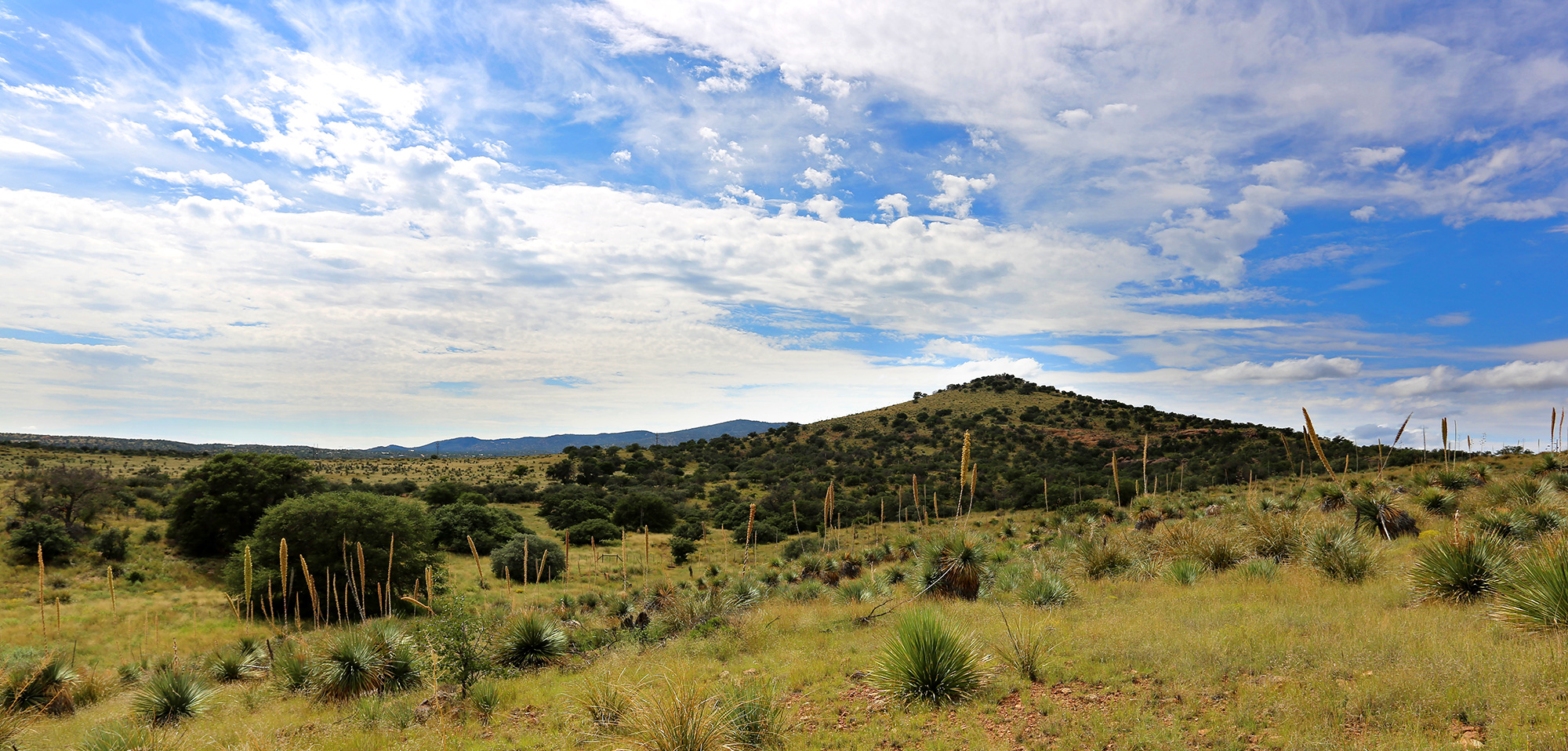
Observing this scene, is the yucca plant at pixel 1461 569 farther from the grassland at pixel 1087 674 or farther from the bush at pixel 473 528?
the bush at pixel 473 528

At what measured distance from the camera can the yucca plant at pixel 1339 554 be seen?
10.3 m

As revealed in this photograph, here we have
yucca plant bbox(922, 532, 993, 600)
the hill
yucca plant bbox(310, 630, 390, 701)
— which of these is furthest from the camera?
the hill

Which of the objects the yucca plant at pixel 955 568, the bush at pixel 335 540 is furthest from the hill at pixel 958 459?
the bush at pixel 335 540

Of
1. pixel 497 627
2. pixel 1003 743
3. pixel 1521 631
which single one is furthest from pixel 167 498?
pixel 1521 631

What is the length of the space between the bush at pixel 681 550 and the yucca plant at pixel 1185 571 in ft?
80.8

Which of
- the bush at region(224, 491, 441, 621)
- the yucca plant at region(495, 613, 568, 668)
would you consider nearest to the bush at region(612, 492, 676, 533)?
the bush at region(224, 491, 441, 621)

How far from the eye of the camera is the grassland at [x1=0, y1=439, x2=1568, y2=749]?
5.37m

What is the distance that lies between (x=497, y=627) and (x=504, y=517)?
105ft

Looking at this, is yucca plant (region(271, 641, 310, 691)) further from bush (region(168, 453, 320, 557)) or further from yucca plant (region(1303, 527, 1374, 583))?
bush (region(168, 453, 320, 557))

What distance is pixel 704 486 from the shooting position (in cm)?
5641

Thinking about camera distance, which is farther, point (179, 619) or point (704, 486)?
point (704, 486)

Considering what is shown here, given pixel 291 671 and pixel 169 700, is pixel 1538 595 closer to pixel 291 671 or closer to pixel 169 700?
pixel 291 671

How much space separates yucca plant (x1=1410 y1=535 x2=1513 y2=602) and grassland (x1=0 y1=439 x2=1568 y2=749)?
332 millimetres

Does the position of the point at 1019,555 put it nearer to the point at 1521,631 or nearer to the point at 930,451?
the point at 1521,631
